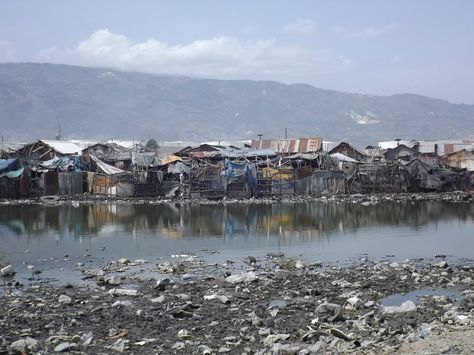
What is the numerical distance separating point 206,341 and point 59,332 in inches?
105

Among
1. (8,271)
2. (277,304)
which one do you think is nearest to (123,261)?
(8,271)

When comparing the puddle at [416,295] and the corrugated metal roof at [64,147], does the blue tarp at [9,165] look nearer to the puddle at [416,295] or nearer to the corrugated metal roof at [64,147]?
the corrugated metal roof at [64,147]

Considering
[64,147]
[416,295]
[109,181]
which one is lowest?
[416,295]

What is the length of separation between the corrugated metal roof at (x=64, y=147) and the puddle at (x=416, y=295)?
38485 mm

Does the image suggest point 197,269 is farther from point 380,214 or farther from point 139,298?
point 380,214

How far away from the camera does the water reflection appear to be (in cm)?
2545

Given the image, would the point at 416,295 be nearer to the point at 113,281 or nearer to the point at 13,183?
the point at 113,281

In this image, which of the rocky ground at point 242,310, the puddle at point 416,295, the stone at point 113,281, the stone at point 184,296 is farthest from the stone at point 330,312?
A: the stone at point 113,281

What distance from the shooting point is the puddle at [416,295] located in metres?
12.9

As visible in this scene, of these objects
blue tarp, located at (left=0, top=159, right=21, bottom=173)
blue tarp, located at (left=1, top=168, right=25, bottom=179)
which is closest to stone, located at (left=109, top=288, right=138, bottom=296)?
blue tarp, located at (left=1, top=168, right=25, bottom=179)

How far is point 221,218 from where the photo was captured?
3028cm

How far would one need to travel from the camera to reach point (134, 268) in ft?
56.0

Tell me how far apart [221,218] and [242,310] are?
59.8ft

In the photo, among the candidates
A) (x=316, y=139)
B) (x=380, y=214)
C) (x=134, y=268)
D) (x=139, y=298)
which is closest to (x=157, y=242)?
(x=134, y=268)
